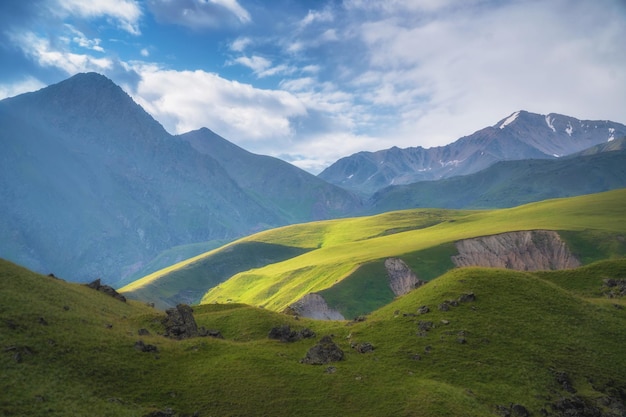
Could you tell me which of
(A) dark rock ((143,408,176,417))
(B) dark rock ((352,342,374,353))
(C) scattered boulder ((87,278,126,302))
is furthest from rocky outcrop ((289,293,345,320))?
(A) dark rock ((143,408,176,417))

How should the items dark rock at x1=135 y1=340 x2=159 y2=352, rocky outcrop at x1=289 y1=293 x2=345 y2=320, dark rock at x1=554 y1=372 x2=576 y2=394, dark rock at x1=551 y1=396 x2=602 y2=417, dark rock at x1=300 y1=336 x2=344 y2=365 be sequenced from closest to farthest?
1. dark rock at x1=551 y1=396 x2=602 y2=417
2. dark rock at x1=554 y1=372 x2=576 y2=394
3. dark rock at x1=135 y1=340 x2=159 y2=352
4. dark rock at x1=300 y1=336 x2=344 y2=365
5. rocky outcrop at x1=289 y1=293 x2=345 y2=320

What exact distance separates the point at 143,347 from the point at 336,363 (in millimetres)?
25038

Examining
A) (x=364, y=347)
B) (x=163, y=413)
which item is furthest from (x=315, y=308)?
(x=163, y=413)

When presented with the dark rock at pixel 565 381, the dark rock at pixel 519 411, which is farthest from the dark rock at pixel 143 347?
the dark rock at pixel 565 381

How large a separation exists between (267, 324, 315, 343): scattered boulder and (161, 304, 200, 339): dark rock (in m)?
12.1

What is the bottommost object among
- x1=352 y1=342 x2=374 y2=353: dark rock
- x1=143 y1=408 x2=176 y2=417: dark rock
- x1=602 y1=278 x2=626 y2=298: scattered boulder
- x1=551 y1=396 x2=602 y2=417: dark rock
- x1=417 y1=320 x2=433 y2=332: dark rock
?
x1=551 y1=396 x2=602 y2=417: dark rock

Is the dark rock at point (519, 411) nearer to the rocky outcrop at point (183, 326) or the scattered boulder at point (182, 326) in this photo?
the rocky outcrop at point (183, 326)

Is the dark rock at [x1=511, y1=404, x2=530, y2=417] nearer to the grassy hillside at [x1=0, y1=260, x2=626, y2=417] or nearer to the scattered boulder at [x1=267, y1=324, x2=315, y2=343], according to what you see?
the grassy hillside at [x1=0, y1=260, x2=626, y2=417]

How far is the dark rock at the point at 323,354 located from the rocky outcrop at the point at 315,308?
4685 inches

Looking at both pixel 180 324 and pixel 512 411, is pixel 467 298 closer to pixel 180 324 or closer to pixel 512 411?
pixel 512 411

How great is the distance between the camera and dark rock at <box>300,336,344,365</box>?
2328 inches

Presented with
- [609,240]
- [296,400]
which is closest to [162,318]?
[296,400]

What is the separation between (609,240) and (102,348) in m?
212

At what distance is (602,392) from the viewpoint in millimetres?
55219
